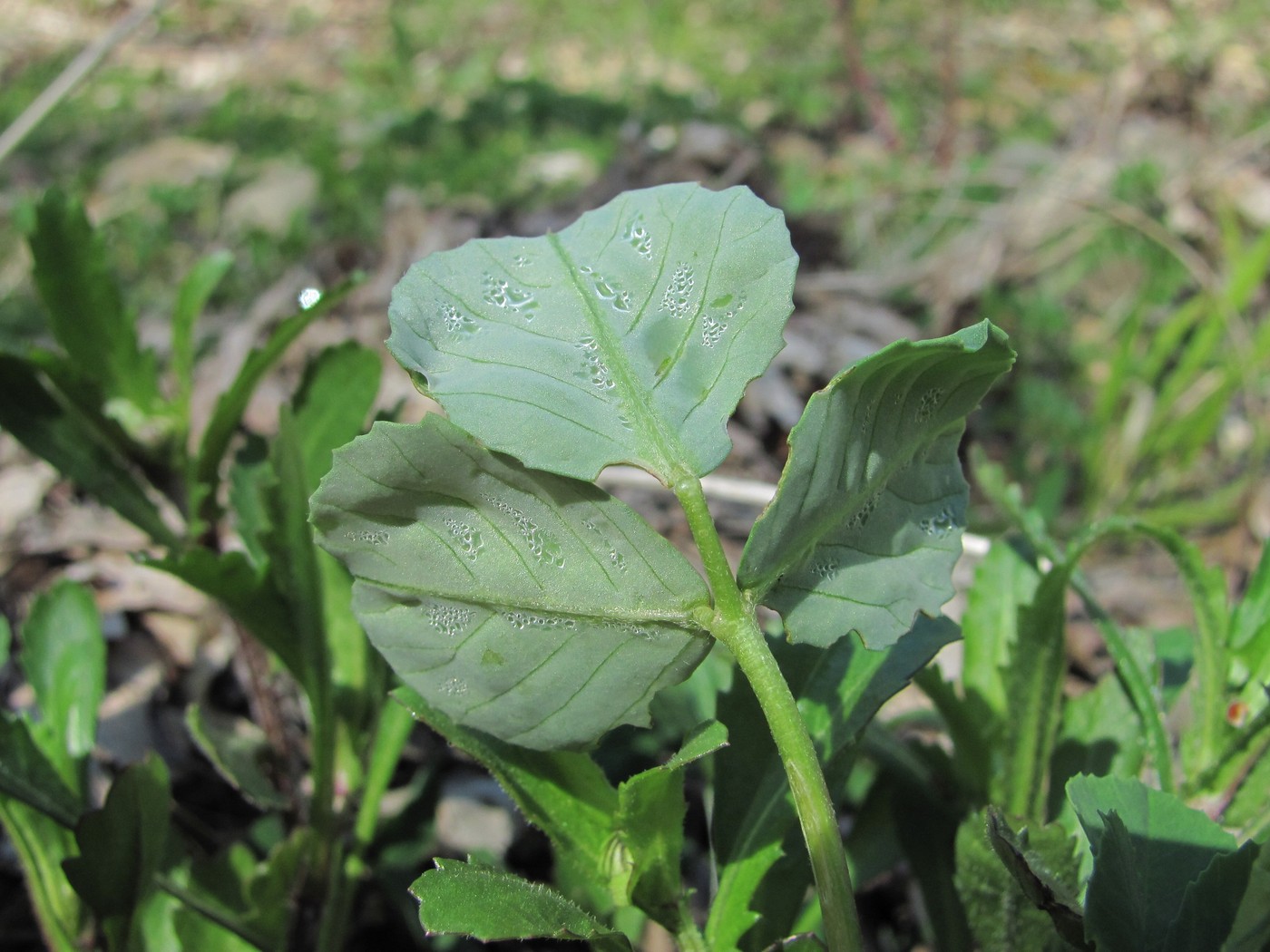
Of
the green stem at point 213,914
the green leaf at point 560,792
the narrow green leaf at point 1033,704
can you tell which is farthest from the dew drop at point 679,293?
the green stem at point 213,914

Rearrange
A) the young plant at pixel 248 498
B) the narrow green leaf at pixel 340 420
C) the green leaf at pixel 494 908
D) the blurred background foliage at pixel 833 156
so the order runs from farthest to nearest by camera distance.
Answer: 1. the blurred background foliage at pixel 833 156
2. the narrow green leaf at pixel 340 420
3. the young plant at pixel 248 498
4. the green leaf at pixel 494 908

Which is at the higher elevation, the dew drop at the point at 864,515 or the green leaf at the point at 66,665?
the dew drop at the point at 864,515

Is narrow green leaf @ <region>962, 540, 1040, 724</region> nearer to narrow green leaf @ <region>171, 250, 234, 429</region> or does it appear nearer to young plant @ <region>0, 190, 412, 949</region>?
young plant @ <region>0, 190, 412, 949</region>

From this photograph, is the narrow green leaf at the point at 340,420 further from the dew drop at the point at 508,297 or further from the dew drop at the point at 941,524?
the dew drop at the point at 941,524

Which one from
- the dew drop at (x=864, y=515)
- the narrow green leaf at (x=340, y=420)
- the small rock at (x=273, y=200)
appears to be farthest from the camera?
the small rock at (x=273, y=200)

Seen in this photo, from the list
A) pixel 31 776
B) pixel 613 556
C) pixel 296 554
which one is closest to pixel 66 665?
pixel 31 776

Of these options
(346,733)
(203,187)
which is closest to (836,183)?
(203,187)
